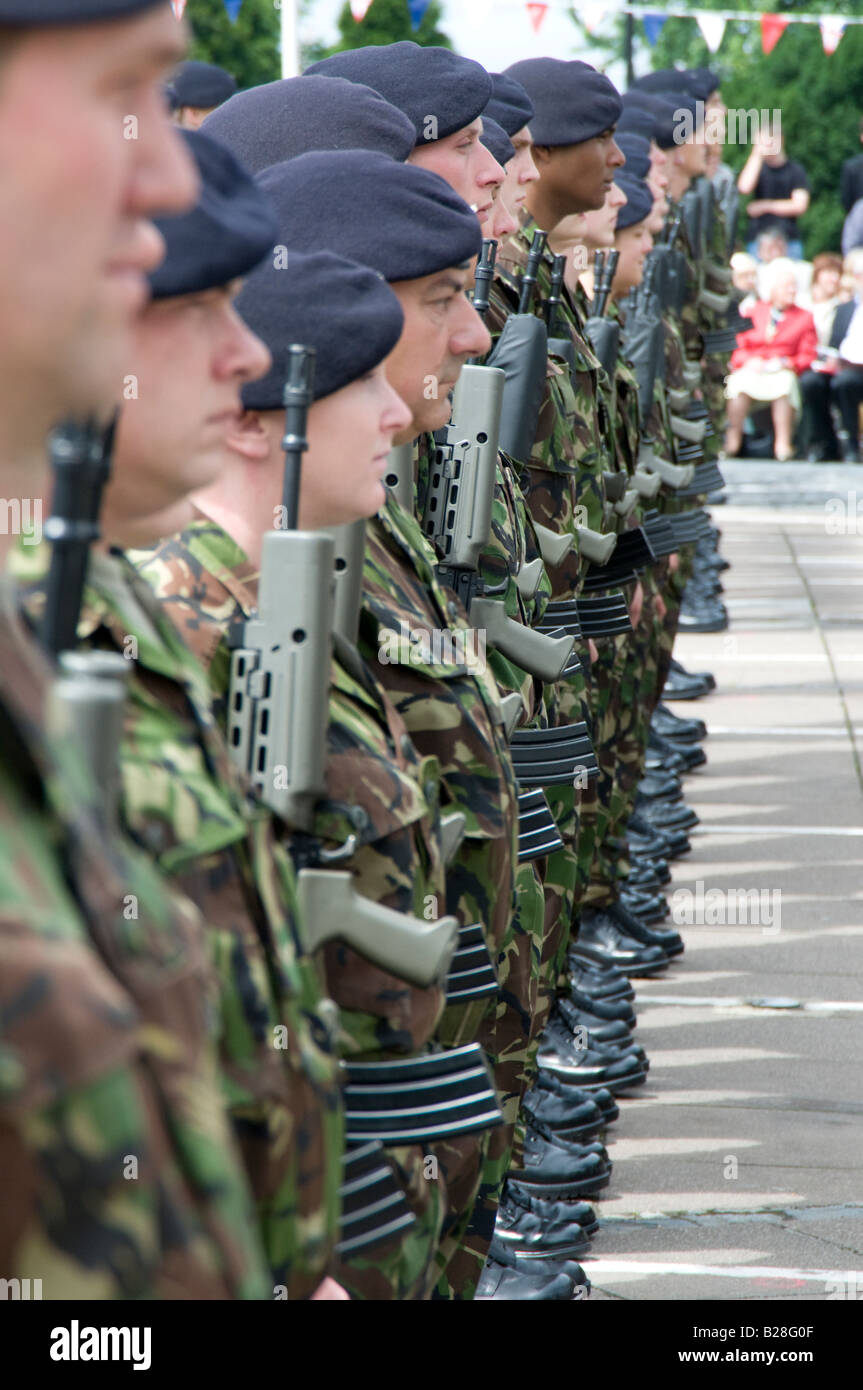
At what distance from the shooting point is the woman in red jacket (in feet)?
51.4

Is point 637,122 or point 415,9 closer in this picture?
point 637,122

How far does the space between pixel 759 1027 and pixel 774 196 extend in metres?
14.0

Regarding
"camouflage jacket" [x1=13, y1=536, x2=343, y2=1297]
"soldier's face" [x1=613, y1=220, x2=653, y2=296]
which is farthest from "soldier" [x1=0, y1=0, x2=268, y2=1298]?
"soldier's face" [x1=613, y1=220, x2=653, y2=296]

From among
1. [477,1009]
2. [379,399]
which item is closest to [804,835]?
[477,1009]

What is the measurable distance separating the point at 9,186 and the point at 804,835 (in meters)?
6.93

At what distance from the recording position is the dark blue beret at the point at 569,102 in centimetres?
521

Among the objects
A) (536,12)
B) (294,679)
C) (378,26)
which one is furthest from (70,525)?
(378,26)

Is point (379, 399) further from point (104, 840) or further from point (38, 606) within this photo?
point (104, 840)

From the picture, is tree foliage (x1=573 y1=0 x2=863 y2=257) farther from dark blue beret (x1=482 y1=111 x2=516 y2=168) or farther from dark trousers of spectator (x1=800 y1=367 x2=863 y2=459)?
dark blue beret (x1=482 y1=111 x2=516 y2=168)

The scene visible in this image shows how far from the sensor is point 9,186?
99 centimetres

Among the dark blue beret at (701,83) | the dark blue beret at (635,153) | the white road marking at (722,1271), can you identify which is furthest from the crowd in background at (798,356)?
the white road marking at (722,1271)

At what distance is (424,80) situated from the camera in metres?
3.82

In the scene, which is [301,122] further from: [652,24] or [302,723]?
[652,24]

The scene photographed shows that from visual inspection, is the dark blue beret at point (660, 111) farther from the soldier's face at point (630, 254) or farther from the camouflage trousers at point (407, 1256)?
the camouflage trousers at point (407, 1256)
